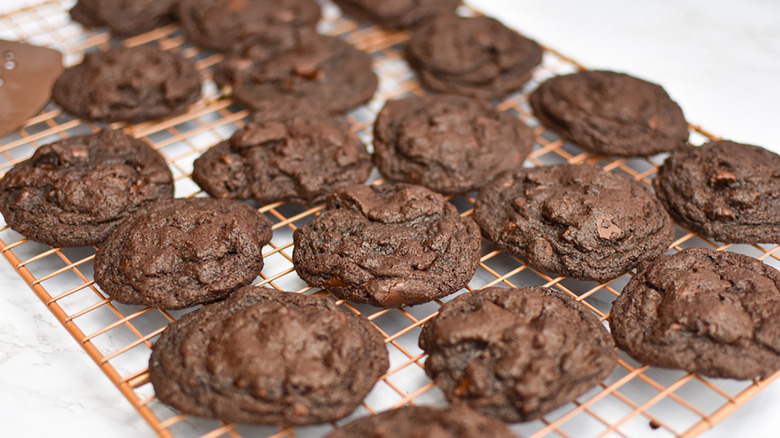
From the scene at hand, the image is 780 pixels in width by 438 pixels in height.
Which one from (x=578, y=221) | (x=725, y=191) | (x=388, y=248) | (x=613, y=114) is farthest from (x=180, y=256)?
(x=725, y=191)

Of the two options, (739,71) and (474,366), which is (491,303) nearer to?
(474,366)

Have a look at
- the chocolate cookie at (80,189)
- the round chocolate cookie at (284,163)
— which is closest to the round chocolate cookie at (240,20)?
the round chocolate cookie at (284,163)

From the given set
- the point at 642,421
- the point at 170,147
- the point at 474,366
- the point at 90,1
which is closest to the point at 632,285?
the point at 642,421

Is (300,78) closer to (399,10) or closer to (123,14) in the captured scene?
(399,10)

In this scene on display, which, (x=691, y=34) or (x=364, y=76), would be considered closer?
(x=364, y=76)

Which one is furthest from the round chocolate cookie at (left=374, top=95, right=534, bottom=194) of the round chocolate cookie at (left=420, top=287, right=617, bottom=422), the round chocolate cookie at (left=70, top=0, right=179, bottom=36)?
the round chocolate cookie at (left=70, top=0, right=179, bottom=36)

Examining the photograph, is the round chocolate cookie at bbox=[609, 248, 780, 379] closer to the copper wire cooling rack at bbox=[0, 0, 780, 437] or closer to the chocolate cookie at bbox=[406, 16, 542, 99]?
the copper wire cooling rack at bbox=[0, 0, 780, 437]
